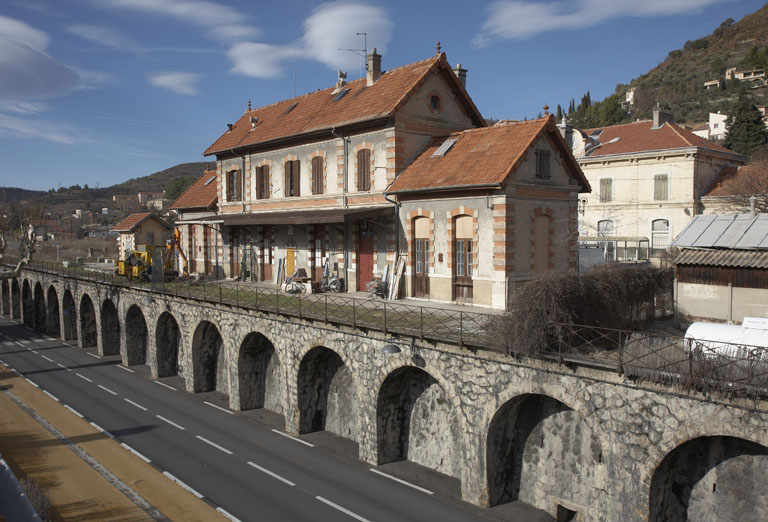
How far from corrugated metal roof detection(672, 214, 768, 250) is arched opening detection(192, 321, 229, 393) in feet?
67.4

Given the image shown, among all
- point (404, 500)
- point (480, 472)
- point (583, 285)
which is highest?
point (583, 285)

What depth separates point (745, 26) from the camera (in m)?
112

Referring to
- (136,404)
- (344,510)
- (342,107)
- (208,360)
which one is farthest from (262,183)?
(344,510)

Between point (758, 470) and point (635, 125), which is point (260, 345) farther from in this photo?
point (635, 125)

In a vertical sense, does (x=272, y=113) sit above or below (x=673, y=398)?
above

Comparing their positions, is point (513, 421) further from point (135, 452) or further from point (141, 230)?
point (141, 230)

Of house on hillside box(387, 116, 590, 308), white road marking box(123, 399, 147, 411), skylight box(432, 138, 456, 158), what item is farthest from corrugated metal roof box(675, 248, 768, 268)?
white road marking box(123, 399, 147, 411)

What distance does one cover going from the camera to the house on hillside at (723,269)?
17.0 m

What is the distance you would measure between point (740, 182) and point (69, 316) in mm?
47309

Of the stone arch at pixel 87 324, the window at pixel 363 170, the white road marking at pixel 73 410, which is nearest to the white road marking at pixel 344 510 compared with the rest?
the white road marking at pixel 73 410

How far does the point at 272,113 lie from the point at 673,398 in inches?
1171

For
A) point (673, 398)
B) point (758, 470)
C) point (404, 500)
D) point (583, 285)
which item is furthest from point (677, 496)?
point (404, 500)

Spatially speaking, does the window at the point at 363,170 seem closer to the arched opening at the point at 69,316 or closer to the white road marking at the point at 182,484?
the white road marking at the point at 182,484

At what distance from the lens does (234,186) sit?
1441 inches
